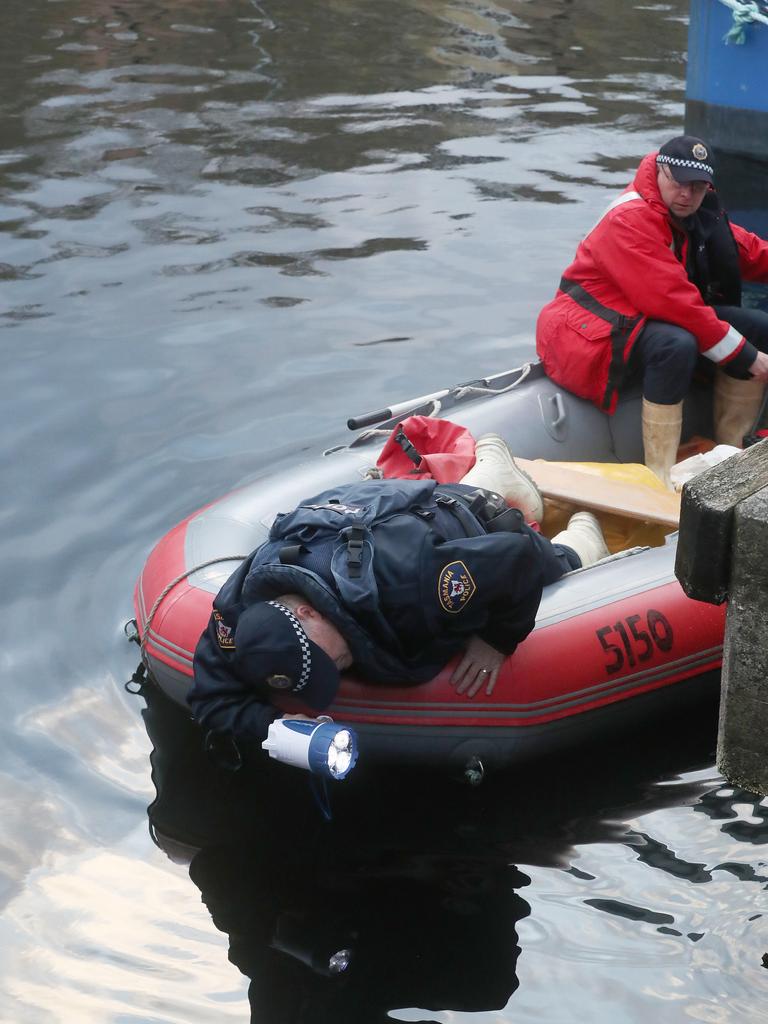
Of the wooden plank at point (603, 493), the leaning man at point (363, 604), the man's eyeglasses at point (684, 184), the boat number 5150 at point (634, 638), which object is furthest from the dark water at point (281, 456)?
the man's eyeglasses at point (684, 184)

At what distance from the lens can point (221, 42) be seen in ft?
40.1

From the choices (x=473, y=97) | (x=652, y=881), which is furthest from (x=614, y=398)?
(x=473, y=97)

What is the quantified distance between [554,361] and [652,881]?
83.3 inches

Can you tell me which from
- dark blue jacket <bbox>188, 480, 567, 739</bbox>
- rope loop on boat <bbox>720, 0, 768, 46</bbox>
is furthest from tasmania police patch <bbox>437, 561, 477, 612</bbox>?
rope loop on boat <bbox>720, 0, 768, 46</bbox>

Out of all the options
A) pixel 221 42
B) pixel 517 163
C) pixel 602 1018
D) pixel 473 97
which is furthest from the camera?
pixel 221 42

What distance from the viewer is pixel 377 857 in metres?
3.49

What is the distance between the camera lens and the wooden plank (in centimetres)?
410

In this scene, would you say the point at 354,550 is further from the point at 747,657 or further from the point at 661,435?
the point at 661,435

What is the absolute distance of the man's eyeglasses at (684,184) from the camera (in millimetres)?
4512

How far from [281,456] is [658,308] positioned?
1650mm

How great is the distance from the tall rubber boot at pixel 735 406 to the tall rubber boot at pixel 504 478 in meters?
1.20

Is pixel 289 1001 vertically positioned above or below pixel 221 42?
below

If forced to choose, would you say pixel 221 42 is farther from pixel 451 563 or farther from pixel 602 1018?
pixel 602 1018

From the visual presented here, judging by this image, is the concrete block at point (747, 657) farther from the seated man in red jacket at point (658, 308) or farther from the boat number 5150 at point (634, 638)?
the seated man in red jacket at point (658, 308)
